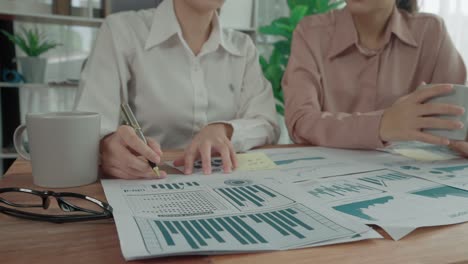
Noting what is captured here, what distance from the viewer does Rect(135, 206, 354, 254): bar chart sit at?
35 cm

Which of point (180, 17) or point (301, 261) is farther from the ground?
point (180, 17)

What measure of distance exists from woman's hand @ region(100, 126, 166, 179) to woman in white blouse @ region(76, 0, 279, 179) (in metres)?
0.19

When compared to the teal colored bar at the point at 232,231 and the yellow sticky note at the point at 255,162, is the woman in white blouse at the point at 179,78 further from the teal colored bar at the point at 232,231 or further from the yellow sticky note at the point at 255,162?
the teal colored bar at the point at 232,231

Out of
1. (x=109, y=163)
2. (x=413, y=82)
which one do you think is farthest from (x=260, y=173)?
(x=413, y=82)

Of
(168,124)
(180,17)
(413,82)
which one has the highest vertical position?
(180,17)

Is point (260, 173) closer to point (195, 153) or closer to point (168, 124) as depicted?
point (195, 153)

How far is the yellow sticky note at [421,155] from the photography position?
2.58 ft

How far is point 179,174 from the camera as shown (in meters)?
0.64

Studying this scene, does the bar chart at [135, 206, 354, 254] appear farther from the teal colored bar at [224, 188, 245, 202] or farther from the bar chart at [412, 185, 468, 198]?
the bar chart at [412, 185, 468, 198]

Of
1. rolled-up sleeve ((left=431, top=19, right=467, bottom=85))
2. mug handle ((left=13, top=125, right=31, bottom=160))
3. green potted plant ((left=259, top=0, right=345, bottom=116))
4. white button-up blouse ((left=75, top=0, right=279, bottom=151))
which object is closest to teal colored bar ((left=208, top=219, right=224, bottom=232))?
mug handle ((left=13, top=125, right=31, bottom=160))

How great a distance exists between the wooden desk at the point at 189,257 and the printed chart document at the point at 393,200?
18 millimetres

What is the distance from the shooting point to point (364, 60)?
44.8 inches

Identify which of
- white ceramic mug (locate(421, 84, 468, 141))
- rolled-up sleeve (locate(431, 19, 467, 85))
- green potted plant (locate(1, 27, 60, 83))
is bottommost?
green potted plant (locate(1, 27, 60, 83))

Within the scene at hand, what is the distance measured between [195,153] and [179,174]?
7cm
